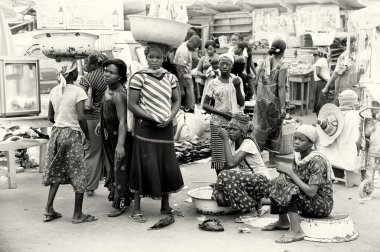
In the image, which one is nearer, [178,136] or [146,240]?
[146,240]

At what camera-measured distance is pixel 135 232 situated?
18.2 ft

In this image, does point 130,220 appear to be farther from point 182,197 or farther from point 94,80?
point 94,80

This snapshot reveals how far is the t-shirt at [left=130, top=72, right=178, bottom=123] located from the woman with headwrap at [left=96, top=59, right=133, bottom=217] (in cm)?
29

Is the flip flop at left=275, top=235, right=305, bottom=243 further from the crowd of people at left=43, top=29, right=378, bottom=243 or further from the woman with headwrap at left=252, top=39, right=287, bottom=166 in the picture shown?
the woman with headwrap at left=252, top=39, right=287, bottom=166

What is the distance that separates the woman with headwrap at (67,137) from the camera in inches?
225

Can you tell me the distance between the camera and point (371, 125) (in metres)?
6.79

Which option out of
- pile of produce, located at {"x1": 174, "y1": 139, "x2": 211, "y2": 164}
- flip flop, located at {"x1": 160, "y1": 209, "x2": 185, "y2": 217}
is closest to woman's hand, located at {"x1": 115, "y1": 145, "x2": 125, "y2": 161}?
flip flop, located at {"x1": 160, "y1": 209, "x2": 185, "y2": 217}

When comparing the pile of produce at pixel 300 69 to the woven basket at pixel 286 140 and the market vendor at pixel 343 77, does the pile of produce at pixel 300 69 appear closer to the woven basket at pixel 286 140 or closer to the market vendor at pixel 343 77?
the market vendor at pixel 343 77

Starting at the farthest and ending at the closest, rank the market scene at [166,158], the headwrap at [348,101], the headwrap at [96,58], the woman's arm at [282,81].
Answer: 1. the woman's arm at [282,81]
2. the headwrap at [348,101]
3. the headwrap at [96,58]
4. the market scene at [166,158]

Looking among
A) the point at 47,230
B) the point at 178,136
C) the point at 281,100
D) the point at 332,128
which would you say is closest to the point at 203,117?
the point at 178,136

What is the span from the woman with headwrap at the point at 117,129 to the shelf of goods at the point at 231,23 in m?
12.8

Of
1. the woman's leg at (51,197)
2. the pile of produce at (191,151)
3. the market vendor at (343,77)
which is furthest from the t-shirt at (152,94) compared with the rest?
the market vendor at (343,77)

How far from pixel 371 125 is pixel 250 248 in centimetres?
263

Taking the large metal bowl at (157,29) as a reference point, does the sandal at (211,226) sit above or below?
below
